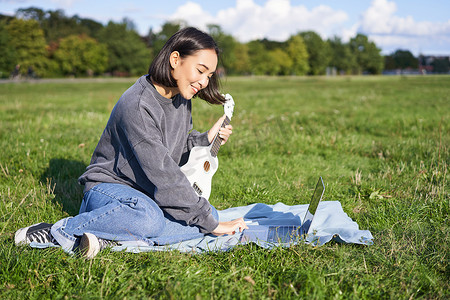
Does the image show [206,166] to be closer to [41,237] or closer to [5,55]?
[41,237]

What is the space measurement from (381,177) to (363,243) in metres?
2.07

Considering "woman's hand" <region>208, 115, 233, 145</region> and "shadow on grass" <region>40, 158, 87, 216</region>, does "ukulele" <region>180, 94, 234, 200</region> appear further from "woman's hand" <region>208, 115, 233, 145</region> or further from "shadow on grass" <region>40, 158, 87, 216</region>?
"shadow on grass" <region>40, 158, 87, 216</region>

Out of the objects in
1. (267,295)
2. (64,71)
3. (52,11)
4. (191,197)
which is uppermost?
(52,11)

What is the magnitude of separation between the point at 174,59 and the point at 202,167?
1.06m

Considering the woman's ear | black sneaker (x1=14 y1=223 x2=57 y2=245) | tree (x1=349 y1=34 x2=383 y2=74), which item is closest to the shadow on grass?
black sneaker (x1=14 y1=223 x2=57 y2=245)

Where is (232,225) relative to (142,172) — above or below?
below

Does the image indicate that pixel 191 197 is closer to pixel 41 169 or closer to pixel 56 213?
pixel 56 213

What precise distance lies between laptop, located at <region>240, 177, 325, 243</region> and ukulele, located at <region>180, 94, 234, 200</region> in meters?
0.56

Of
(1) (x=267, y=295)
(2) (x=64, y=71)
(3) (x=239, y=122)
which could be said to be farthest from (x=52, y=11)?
(1) (x=267, y=295)

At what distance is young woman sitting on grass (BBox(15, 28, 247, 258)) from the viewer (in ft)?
9.78

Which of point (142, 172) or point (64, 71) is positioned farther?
point (64, 71)

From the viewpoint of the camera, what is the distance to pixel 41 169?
5.20 meters

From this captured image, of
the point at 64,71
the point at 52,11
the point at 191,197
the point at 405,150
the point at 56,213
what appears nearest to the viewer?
the point at 191,197

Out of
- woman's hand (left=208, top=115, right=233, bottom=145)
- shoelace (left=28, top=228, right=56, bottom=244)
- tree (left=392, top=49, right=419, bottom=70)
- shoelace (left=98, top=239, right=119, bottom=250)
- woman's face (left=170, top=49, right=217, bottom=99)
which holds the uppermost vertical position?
tree (left=392, top=49, right=419, bottom=70)
